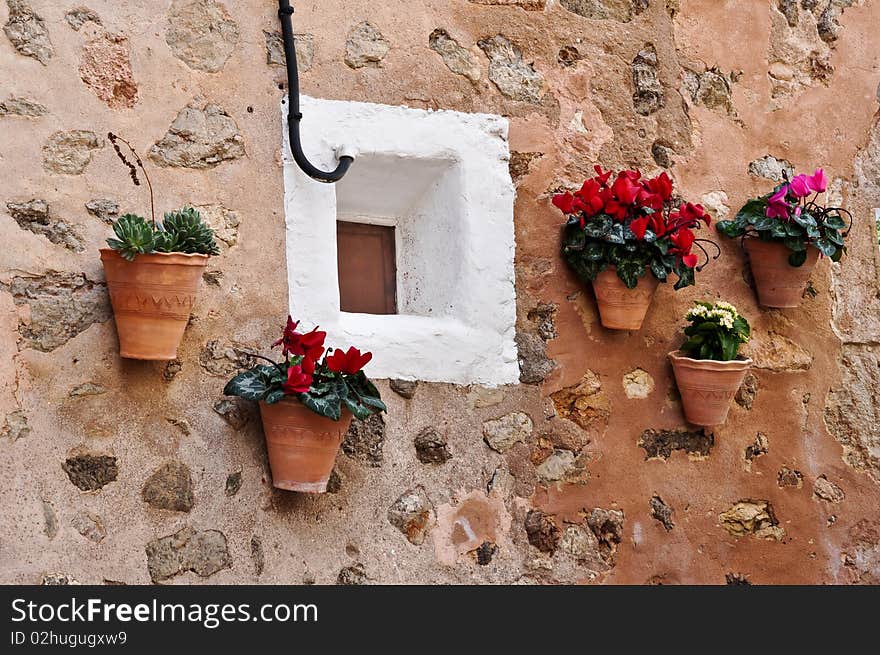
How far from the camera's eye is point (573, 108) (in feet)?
12.3

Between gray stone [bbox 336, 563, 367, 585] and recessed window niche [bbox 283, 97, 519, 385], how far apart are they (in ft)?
1.78

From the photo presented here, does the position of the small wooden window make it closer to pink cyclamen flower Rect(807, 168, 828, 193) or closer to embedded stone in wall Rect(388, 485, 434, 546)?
embedded stone in wall Rect(388, 485, 434, 546)

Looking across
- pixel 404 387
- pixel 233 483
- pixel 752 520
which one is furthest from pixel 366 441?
pixel 752 520

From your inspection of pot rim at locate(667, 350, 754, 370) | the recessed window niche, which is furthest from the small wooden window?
pot rim at locate(667, 350, 754, 370)

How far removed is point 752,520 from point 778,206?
102 centimetres

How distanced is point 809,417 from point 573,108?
4.26 feet

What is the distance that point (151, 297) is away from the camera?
286 cm

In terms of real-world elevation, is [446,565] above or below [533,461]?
below

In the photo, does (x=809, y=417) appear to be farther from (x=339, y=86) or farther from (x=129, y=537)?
(x=129, y=537)

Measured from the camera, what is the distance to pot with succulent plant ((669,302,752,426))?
11.8 ft

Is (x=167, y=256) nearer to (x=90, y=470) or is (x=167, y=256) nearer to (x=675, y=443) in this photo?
(x=90, y=470)

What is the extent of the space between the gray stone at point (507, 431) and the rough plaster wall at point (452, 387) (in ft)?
0.03

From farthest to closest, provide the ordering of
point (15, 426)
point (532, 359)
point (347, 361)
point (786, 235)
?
point (786, 235)
point (532, 359)
point (347, 361)
point (15, 426)

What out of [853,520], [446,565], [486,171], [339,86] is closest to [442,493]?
[446,565]
